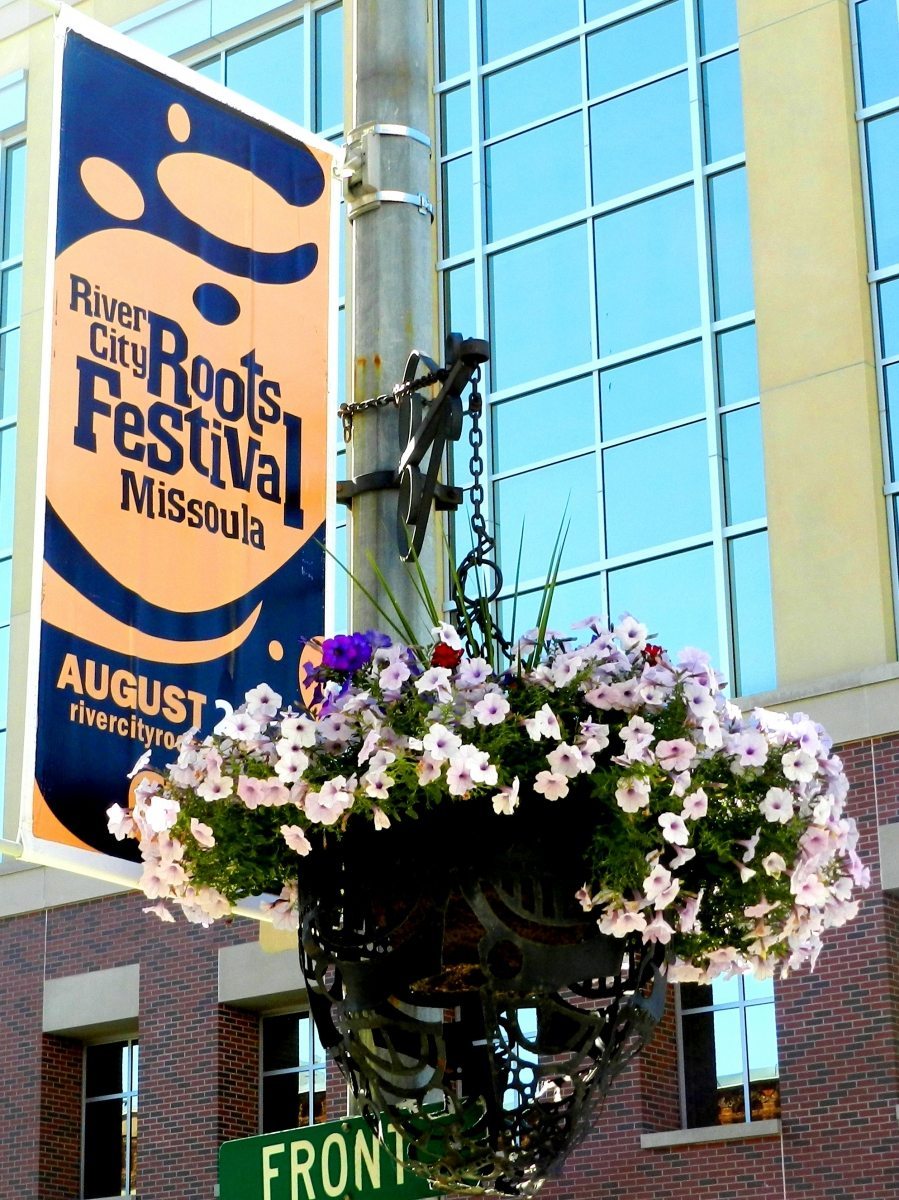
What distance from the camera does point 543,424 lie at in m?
22.2

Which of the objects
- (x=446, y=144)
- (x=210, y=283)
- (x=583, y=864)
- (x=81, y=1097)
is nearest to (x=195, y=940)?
(x=81, y=1097)

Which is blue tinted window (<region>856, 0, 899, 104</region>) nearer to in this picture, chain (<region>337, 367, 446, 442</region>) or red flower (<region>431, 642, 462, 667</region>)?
chain (<region>337, 367, 446, 442</region>)

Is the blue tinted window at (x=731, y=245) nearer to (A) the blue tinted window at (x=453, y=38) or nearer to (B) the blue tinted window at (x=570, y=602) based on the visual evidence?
(B) the blue tinted window at (x=570, y=602)

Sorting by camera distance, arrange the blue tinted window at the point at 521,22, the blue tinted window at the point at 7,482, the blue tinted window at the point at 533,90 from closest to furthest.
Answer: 1. the blue tinted window at the point at 533,90
2. the blue tinted window at the point at 521,22
3. the blue tinted window at the point at 7,482

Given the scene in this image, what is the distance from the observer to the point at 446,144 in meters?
23.9

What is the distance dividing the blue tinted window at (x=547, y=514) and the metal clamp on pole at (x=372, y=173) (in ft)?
49.3

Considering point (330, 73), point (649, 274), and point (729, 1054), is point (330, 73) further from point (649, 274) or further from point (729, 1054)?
point (729, 1054)

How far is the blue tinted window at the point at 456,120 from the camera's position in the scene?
2373 centimetres

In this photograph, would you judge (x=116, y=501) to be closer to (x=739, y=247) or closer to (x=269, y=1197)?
(x=269, y=1197)

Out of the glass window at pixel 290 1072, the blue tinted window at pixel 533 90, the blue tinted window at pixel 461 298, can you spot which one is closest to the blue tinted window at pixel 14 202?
the blue tinted window at pixel 461 298

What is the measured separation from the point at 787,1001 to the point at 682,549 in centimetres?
473

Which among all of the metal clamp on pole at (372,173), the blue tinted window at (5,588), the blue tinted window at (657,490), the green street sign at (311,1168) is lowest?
the green street sign at (311,1168)

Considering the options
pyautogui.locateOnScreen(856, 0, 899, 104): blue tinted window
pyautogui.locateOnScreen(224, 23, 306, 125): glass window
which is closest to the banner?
pyautogui.locateOnScreen(856, 0, 899, 104): blue tinted window

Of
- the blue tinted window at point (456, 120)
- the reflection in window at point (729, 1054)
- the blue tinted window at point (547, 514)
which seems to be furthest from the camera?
the blue tinted window at point (456, 120)
